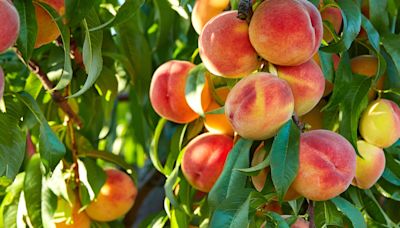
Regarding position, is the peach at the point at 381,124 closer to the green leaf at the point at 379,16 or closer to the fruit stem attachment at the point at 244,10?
the green leaf at the point at 379,16

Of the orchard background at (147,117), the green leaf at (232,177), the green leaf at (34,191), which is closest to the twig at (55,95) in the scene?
the orchard background at (147,117)

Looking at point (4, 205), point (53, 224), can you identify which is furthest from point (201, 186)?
point (4, 205)

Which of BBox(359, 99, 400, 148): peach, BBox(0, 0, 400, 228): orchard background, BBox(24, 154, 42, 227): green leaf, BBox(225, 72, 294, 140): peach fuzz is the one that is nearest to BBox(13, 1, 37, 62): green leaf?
BBox(0, 0, 400, 228): orchard background

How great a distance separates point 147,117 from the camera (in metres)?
1.42

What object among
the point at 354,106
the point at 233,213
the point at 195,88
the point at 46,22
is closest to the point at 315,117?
the point at 354,106

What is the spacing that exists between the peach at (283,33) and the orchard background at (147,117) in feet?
0.11

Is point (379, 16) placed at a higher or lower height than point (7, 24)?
lower

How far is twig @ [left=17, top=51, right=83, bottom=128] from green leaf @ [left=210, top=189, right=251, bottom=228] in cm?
39

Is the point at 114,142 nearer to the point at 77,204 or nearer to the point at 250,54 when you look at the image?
the point at 77,204

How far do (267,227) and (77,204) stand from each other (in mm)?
460

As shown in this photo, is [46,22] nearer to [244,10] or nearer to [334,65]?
[244,10]

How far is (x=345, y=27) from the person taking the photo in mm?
1054

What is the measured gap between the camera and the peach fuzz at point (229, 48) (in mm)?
959

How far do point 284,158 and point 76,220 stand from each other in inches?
18.9
